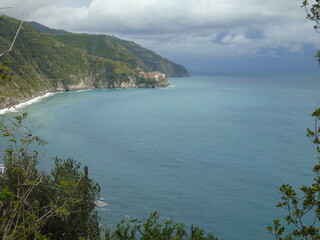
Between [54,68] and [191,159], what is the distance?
362 feet

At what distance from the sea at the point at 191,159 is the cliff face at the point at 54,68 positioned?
1490 inches

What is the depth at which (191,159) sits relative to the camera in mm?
44094

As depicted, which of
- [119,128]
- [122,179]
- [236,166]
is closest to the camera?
[122,179]

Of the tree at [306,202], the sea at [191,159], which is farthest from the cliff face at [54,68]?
the tree at [306,202]

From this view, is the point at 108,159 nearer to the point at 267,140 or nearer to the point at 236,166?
the point at 236,166

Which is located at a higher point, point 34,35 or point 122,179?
point 34,35

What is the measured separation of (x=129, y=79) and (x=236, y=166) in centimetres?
12931

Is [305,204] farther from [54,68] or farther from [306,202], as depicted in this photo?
[54,68]

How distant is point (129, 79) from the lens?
16700cm

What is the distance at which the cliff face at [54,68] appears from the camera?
11519 cm

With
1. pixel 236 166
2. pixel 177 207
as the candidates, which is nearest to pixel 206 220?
pixel 177 207

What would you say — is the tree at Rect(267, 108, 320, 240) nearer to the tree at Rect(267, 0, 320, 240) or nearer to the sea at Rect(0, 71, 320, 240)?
the tree at Rect(267, 0, 320, 240)

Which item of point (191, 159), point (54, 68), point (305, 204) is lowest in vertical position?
point (191, 159)

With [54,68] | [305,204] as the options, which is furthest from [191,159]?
[54,68]
